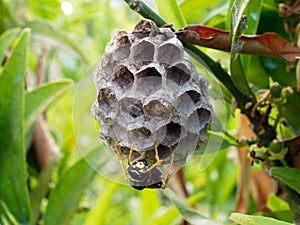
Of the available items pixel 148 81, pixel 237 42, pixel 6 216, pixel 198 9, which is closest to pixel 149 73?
pixel 148 81

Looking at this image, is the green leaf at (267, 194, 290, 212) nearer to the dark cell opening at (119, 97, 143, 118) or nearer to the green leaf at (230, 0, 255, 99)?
the green leaf at (230, 0, 255, 99)

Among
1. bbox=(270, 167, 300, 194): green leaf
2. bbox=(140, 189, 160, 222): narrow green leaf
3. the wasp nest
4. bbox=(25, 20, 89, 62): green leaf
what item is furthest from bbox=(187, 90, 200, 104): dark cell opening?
bbox=(140, 189, 160, 222): narrow green leaf

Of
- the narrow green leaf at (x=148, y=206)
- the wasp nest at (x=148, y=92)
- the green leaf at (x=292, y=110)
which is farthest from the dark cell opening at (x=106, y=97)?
the narrow green leaf at (x=148, y=206)

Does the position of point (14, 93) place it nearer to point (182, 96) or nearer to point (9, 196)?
point (9, 196)

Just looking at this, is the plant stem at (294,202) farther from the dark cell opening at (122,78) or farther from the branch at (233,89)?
the dark cell opening at (122,78)

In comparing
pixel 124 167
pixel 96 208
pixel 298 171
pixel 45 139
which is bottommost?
pixel 96 208

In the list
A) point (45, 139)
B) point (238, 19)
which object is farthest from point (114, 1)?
point (238, 19)
